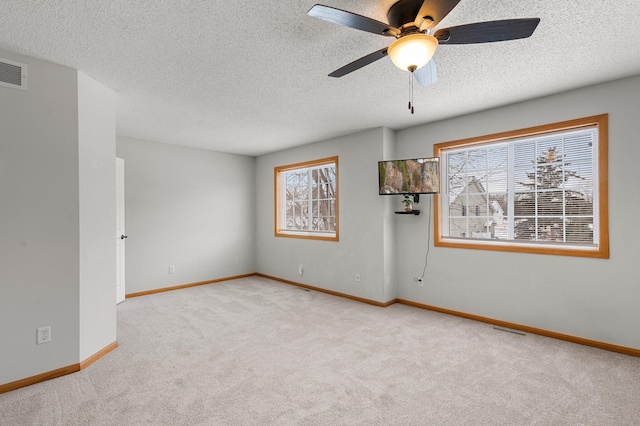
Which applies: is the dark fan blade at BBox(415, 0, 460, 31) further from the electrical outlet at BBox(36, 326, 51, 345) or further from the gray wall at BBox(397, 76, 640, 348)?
the electrical outlet at BBox(36, 326, 51, 345)

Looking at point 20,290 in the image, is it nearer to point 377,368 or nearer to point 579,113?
point 377,368

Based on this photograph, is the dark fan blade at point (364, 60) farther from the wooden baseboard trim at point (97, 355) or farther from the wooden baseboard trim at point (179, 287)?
the wooden baseboard trim at point (179, 287)

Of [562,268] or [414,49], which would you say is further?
[562,268]

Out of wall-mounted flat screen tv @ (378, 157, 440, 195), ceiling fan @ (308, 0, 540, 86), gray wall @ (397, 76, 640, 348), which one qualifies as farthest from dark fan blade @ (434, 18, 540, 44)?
wall-mounted flat screen tv @ (378, 157, 440, 195)

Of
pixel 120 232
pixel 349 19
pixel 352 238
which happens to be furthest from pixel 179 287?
pixel 349 19

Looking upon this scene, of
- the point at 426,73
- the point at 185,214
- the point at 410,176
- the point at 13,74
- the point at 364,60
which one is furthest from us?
the point at 185,214

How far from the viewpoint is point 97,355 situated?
2803 mm

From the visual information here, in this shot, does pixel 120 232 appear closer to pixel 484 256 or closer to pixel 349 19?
pixel 349 19

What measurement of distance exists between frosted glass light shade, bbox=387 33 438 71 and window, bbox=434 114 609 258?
239cm

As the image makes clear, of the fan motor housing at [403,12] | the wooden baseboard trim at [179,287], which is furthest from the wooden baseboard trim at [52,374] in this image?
the fan motor housing at [403,12]

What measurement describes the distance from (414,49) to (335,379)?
7.53 feet

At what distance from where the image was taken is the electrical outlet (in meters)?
2.45

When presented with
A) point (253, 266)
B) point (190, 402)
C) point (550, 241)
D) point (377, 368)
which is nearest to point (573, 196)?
point (550, 241)

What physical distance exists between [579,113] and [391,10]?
2.53m
